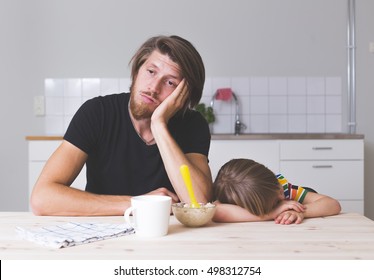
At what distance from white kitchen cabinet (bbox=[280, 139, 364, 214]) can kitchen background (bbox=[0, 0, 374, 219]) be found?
1.96ft

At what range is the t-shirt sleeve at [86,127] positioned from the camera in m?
1.40

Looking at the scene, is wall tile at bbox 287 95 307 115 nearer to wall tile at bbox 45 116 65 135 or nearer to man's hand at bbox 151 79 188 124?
wall tile at bbox 45 116 65 135

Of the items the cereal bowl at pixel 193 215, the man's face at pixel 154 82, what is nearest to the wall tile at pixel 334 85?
the man's face at pixel 154 82

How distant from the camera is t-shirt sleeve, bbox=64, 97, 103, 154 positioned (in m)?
1.40

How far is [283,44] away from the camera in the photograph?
342 cm

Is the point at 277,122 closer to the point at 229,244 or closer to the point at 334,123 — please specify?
the point at 334,123

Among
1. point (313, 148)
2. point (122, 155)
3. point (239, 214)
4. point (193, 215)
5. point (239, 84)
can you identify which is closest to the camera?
point (193, 215)

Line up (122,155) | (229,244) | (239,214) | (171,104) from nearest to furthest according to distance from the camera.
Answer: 1. (229,244)
2. (239,214)
3. (171,104)
4. (122,155)

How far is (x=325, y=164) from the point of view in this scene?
2.88m

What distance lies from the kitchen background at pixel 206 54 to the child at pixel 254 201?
2258mm

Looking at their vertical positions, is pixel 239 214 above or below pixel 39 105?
below

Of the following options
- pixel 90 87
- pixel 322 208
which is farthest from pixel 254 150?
pixel 322 208

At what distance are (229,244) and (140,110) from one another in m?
0.74

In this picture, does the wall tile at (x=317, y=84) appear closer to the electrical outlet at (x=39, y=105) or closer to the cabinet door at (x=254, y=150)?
the cabinet door at (x=254, y=150)
